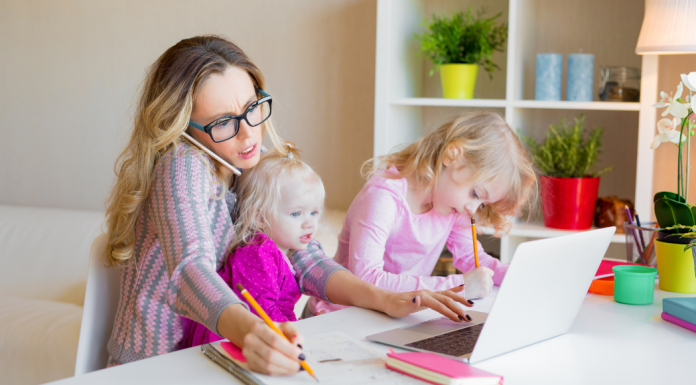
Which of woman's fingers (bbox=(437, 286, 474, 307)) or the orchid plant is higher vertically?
the orchid plant

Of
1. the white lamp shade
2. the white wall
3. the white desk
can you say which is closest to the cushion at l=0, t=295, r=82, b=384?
the white wall

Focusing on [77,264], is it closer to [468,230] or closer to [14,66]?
[14,66]

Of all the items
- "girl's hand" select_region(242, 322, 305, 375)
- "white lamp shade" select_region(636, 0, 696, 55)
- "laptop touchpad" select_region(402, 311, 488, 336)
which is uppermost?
"white lamp shade" select_region(636, 0, 696, 55)

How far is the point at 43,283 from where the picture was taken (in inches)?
96.3

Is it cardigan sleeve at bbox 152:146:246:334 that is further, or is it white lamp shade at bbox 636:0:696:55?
white lamp shade at bbox 636:0:696:55

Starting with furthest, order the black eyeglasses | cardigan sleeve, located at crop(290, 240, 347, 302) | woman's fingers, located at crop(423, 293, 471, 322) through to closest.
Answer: cardigan sleeve, located at crop(290, 240, 347, 302) → the black eyeglasses → woman's fingers, located at crop(423, 293, 471, 322)

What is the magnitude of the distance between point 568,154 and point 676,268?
0.87 m

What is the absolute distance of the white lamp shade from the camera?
5.26 feet

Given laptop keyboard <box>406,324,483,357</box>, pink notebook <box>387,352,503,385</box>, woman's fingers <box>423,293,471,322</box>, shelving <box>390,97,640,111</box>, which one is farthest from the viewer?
shelving <box>390,97,640,111</box>

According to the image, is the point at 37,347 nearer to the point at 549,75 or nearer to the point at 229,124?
the point at 229,124

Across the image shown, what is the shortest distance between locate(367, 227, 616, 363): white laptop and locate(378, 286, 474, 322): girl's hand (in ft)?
0.06

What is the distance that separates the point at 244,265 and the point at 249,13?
168 centimetres

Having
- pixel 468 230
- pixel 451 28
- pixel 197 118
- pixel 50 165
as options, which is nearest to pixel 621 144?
pixel 451 28

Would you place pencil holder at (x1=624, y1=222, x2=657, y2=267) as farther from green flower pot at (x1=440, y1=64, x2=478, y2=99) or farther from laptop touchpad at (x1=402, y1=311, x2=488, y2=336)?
green flower pot at (x1=440, y1=64, x2=478, y2=99)
